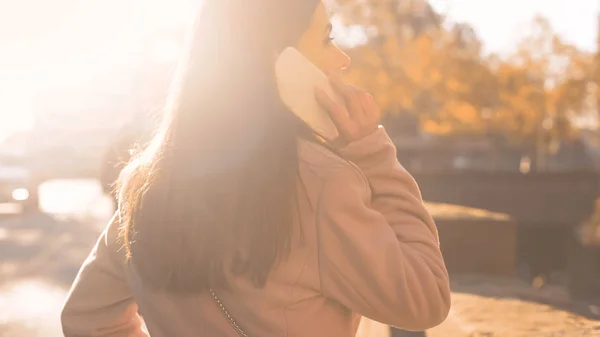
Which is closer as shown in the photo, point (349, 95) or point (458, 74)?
point (349, 95)

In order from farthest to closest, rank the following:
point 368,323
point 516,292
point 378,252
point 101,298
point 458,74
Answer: point 458,74 → point 516,292 → point 368,323 → point 101,298 → point 378,252

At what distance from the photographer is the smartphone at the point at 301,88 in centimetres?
140

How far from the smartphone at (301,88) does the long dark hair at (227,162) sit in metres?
0.02

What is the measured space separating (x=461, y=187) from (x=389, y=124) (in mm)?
11966

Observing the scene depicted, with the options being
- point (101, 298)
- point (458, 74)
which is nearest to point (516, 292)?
point (101, 298)

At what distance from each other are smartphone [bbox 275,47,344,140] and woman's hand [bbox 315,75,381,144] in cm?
1

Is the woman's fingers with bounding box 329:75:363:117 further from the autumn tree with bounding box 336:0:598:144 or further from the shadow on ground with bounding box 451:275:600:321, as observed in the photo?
the autumn tree with bounding box 336:0:598:144

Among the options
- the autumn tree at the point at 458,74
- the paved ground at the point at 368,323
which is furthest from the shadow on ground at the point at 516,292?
the autumn tree at the point at 458,74

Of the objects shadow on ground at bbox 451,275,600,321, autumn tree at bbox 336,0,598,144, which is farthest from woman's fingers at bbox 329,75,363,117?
autumn tree at bbox 336,0,598,144

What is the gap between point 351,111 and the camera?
4.67 ft

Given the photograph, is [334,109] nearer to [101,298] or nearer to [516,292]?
[101,298]

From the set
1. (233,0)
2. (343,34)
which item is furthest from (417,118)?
(233,0)

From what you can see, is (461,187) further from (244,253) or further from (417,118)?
(244,253)

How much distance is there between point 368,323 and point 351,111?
400 centimetres
